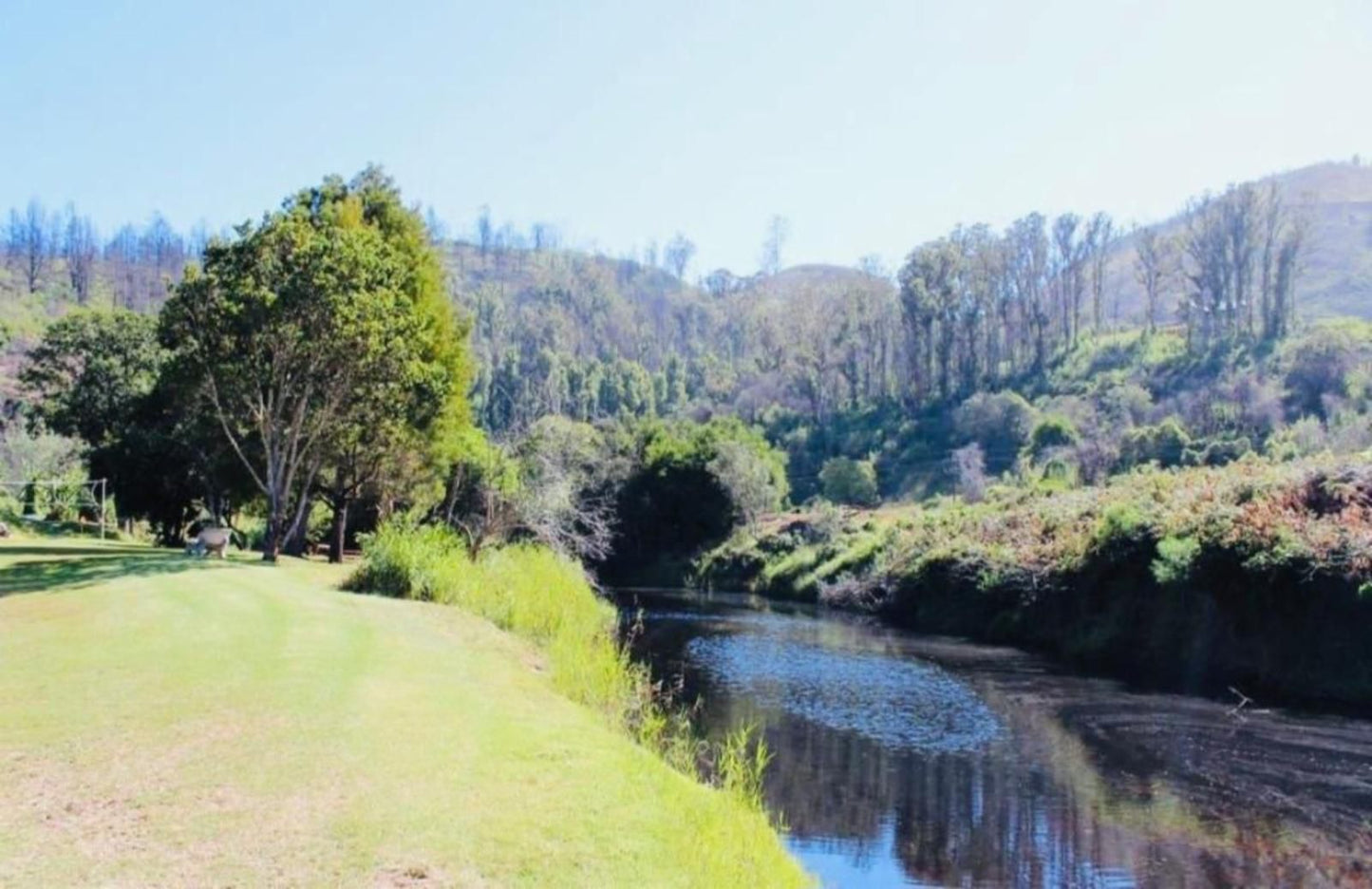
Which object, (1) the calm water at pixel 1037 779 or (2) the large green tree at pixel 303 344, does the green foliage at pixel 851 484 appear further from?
(1) the calm water at pixel 1037 779

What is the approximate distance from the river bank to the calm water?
3615mm

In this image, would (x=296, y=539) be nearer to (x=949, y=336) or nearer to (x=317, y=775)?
(x=317, y=775)

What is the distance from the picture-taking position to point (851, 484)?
3157 inches

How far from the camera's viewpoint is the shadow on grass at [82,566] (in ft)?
76.1

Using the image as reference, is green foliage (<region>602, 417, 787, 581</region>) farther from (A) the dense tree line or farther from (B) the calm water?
(B) the calm water

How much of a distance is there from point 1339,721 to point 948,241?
97.2m

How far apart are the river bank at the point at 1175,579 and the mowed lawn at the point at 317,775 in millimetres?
21343

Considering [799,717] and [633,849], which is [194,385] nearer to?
[799,717]

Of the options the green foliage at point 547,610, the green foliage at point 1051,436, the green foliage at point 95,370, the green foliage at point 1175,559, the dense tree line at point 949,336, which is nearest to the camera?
the green foliage at point 547,610

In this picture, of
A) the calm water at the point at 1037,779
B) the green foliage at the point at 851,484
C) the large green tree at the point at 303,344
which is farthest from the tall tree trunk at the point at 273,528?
the green foliage at the point at 851,484

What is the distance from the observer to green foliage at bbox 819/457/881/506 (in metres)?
80.1

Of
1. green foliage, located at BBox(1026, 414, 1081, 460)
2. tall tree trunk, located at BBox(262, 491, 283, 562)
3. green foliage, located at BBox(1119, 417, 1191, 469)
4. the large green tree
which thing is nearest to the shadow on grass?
tall tree trunk, located at BBox(262, 491, 283, 562)

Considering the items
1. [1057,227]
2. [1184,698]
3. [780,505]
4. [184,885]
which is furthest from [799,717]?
[1057,227]

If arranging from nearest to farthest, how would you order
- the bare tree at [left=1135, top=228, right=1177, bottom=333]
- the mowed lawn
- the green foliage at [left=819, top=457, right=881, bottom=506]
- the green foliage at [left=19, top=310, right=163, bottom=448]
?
the mowed lawn → the green foliage at [left=19, top=310, right=163, bottom=448] → the green foliage at [left=819, top=457, right=881, bottom=506] → the bare tree at [left=1135, top=228, right=1177, bottom=333]
